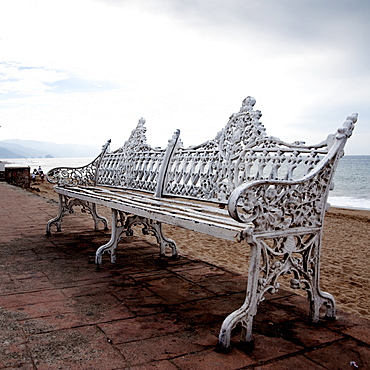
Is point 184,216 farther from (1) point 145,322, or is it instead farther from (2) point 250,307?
(2) point 250,307

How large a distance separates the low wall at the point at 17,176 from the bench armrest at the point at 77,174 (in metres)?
12.6

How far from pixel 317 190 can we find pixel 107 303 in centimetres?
163

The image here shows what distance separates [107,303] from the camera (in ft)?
9.95

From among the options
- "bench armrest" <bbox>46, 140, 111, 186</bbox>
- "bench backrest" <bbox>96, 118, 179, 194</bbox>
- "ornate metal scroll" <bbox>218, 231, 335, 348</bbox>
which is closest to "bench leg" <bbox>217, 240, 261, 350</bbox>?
"ornate metal scroll" <bbox>218, 231, 335, 348</bbox>

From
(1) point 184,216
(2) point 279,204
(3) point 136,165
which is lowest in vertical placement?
(1) point 184,216

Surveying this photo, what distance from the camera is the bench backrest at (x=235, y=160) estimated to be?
122 inches

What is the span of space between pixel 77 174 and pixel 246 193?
14.6 ft

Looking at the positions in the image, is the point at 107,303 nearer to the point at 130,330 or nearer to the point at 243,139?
the point at 130,330

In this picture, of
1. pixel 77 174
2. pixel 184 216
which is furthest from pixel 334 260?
pixel 77 174

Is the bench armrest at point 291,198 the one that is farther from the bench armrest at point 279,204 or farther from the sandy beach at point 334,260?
the sandy beach at point 334,260

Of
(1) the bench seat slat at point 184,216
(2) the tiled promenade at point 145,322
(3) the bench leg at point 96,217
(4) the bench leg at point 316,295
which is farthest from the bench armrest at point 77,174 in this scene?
(4) the bench leg at point 316,295

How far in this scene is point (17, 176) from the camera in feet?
59.4

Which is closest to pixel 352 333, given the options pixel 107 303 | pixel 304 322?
pixel 304 322

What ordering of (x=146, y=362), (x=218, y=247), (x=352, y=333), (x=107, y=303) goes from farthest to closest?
1. (x=218, y=247)
2. (x=107, y=303)
3. (x=352, y=333)
4. (x=146, y=362)
